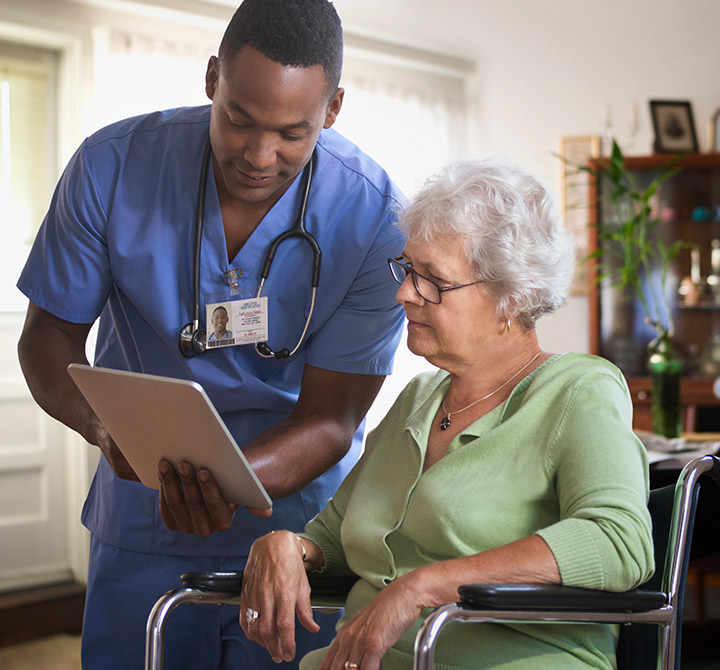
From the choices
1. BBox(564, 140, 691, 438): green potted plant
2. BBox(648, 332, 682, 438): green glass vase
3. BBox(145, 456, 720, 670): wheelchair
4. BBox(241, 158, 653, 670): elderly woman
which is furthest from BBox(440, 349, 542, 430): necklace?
BBox(564, 140, 691, 438): green potted plant

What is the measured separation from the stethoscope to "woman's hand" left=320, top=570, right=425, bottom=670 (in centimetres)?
52

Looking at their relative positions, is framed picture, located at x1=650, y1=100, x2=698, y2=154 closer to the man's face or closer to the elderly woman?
the elderly woman

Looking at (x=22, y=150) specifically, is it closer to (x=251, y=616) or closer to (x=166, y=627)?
(x=166, y=627)

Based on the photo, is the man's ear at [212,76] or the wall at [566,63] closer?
the man's ear at [212,76]

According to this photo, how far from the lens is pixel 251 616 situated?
1.32 metres

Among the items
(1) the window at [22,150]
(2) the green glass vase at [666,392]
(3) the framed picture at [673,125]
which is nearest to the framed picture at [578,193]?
(3) the framed picture at [673,125]

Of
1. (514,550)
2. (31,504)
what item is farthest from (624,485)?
(31,504)

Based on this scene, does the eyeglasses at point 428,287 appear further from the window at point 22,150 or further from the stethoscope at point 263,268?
the window at point 22,150

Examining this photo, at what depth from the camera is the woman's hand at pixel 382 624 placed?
1.13 m

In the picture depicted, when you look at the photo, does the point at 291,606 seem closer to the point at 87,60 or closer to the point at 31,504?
the point at 31,504

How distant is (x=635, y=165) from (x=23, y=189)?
116 inches

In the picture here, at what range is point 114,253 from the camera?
1.53m

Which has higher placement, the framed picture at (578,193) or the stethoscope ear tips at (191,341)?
the framed picture at (578,193)

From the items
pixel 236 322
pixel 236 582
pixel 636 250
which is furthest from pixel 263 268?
pixel 636 250
